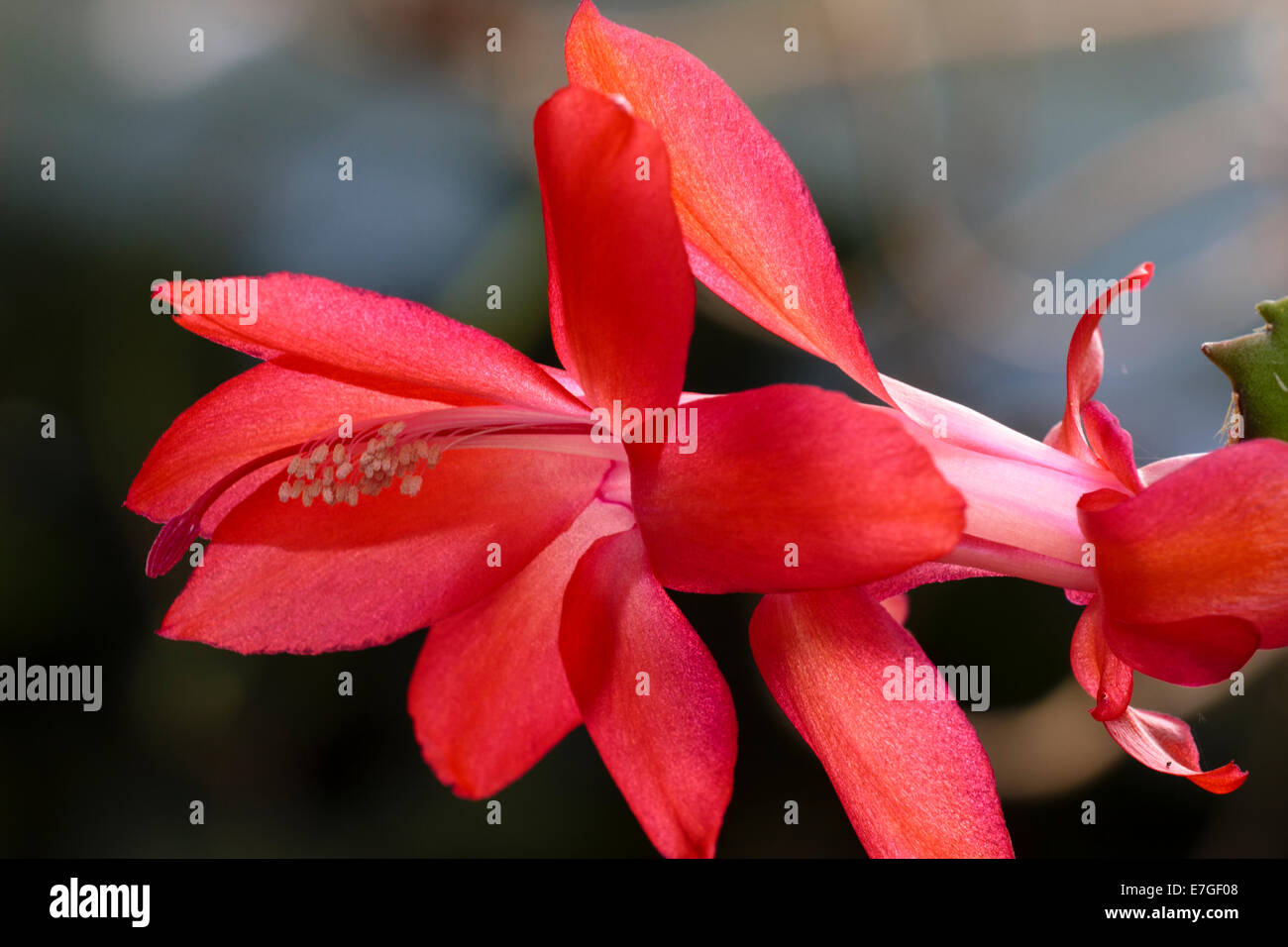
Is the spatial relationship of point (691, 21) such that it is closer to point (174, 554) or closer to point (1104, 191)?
point (1104, 191)

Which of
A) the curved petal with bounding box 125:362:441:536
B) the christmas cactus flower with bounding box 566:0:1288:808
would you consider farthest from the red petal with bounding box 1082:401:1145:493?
the curved petal with bounding box 125:362:441:536

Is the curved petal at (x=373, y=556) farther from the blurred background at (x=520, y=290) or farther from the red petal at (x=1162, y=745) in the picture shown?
the blurred background at (x=520, y=290)

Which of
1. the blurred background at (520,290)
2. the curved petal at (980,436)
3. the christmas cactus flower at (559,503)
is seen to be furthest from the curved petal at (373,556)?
the blurred background at (520,290)

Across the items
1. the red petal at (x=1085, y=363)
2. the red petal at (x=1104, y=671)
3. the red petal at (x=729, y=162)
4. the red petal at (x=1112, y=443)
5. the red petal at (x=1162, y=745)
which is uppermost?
the red petal at (x=729, y=162)

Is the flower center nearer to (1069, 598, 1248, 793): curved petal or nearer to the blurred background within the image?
(1069, 598, 1248, 793): curved petal

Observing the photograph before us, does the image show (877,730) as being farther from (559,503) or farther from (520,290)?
(520,290)

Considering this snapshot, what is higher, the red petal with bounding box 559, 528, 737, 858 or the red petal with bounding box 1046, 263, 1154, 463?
the red petal with bounding box 1046, 263, 1154, 463
